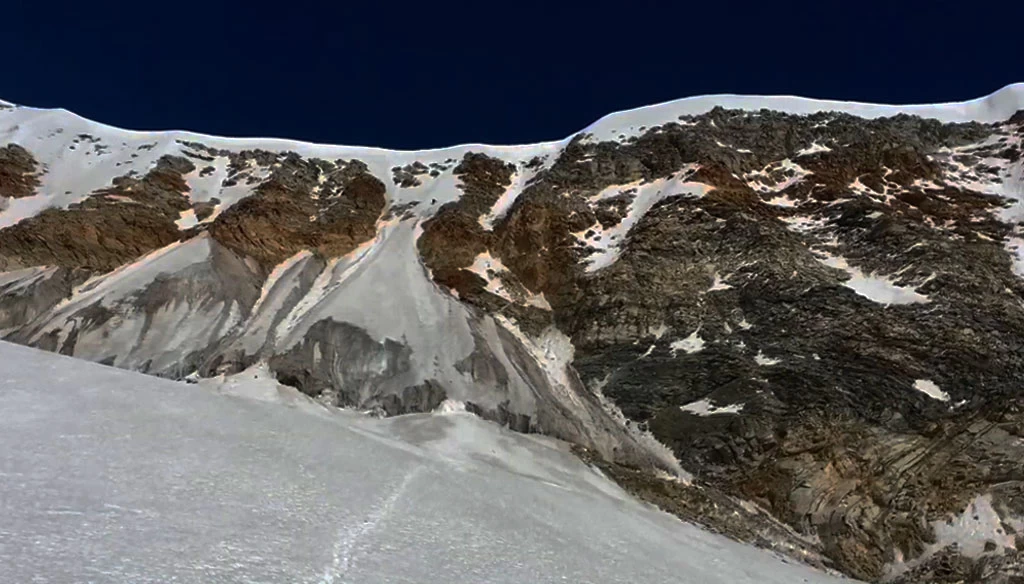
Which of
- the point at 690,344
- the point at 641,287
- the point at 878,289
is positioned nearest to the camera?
the point at 690,344

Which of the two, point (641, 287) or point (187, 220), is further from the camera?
point (187, 220)

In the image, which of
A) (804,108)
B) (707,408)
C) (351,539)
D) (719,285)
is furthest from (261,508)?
(804,108)

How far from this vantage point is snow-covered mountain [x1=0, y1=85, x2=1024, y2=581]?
22.3m

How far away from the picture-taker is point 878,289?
2923 cm

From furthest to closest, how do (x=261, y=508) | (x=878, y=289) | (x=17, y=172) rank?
(x=17, y=172) → (x=878, y=289) → (x=261, y=508)

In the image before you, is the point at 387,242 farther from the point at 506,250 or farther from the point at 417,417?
the point at 417,417

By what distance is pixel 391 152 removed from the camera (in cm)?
4784

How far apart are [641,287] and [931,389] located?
1199 centimetres

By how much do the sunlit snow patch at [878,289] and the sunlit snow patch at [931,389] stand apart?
4826mm

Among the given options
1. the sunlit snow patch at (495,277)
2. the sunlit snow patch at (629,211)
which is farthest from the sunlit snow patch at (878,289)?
the sunlit snow patch at (495,277)

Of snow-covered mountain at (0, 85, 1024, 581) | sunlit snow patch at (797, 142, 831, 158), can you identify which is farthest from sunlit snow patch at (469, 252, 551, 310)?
sunlit snow patch at (797, 142, 831, 158)

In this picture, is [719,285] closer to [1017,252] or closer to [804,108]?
[1017,252]

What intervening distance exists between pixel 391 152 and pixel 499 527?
3921cm

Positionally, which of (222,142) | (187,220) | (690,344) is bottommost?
(690,344)
